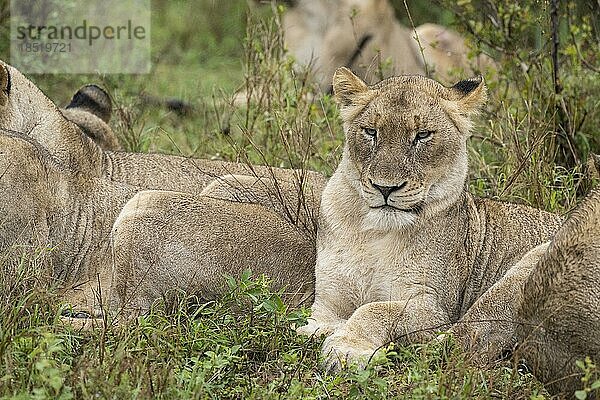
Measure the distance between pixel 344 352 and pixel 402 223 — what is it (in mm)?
728

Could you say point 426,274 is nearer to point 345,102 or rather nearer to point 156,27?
point 345,102

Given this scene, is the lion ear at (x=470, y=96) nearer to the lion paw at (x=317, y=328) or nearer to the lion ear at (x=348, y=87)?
the lion ear at (x=348, y=87)

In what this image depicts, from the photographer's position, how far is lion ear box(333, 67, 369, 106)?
536 centimetres

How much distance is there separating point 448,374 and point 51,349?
55.4 inches

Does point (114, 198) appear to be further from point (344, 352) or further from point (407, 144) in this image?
point (344, 352)

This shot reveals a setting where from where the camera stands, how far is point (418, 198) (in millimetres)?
5039

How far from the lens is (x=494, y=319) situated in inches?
190

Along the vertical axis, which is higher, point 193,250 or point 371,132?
point 371,132

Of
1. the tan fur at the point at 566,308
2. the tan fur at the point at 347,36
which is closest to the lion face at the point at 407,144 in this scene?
the tan fur at the point at 566,308

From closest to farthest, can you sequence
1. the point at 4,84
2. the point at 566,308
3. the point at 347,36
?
the point at 566,308 → the point at 4,84 → the point at 347,36

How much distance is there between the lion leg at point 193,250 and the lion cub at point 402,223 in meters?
0.23

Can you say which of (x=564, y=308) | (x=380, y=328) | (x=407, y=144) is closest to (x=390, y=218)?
(x=407, y=144)

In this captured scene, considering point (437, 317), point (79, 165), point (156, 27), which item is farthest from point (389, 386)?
point (156, 27)

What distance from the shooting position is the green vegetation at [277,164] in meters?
4.16
